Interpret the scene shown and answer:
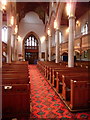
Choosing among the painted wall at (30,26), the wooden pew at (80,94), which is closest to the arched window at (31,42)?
the painted wall at (30,26)

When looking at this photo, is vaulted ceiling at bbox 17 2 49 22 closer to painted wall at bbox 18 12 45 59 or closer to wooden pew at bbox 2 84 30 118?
painted wall at bbox 18 12 45 59

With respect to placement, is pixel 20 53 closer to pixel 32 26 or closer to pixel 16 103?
pixel 32 26

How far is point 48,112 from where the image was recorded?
10.7ft

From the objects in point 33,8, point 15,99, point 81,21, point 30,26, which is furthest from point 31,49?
point 15,99

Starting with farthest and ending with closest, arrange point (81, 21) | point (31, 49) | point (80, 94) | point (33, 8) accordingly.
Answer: point (31, 49) < point (33, 8) < point (81, 21) < point (80, 94)

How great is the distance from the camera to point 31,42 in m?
25.2

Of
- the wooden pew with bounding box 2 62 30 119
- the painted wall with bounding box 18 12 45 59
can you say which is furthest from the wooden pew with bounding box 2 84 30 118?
the painted wall with bounding box 18 12 45 59

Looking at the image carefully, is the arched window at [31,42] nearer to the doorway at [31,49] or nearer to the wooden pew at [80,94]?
the doorway at [31,49]

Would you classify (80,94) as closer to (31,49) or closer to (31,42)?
(31,49)

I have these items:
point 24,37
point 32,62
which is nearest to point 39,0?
point 24,37

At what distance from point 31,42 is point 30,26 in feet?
10.7

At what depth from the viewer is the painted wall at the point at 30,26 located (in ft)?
76.6

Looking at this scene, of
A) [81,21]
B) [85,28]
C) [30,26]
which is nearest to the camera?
[85,28]

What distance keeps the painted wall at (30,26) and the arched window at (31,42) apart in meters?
1.52
